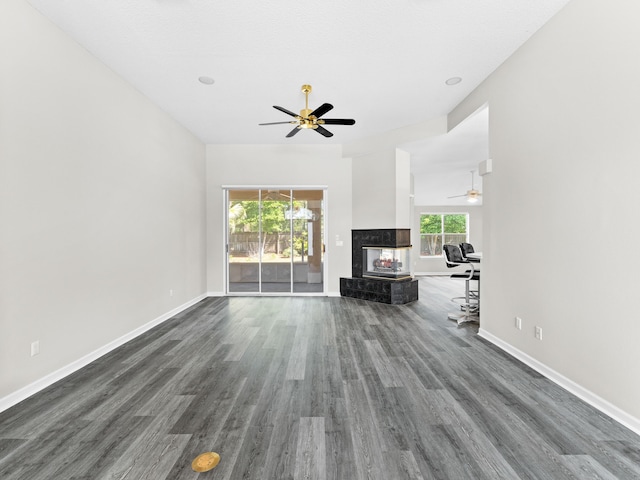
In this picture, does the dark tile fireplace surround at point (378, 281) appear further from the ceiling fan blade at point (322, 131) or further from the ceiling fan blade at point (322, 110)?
the ceiling fan blade at point (322, 110)

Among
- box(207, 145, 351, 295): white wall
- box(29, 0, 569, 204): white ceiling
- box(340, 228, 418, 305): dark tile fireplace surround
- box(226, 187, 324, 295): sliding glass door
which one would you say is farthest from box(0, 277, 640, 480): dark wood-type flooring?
box(29, 0, 569, 204): white ceiling

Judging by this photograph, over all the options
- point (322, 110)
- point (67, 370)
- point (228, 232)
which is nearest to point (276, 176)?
point (228, 232)

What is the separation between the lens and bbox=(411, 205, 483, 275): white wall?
9859 mm

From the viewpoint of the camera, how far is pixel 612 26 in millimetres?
2053

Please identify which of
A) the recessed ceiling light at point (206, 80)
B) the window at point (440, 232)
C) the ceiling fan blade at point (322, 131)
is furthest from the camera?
the window at point (440, 232)

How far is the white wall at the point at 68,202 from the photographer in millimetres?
2264

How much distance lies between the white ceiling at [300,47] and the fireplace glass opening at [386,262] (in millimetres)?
2603

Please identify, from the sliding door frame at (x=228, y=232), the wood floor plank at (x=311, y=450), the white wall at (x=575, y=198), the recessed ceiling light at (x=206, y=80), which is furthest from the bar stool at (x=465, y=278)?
the recessed ceiling light at (x=206, y=80)

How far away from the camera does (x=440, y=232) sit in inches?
399

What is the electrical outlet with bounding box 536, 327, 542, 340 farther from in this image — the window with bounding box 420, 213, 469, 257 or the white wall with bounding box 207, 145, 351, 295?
the window with bounding box 420, 213, 469, 257

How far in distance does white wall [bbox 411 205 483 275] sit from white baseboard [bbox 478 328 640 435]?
263 inches

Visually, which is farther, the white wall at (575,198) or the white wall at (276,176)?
the white wall at (276,176)

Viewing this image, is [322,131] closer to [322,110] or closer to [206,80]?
[322,110]

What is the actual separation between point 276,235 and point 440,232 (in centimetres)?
630
